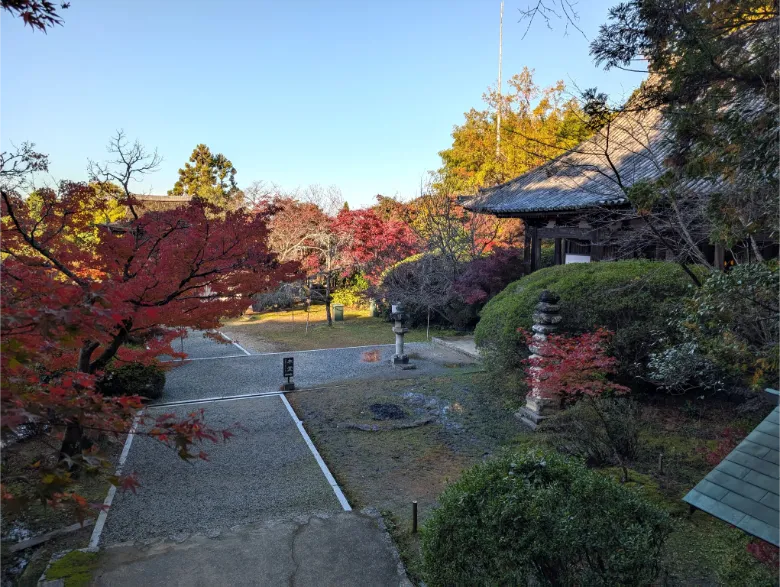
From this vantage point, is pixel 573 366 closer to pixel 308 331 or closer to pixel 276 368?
pixel 276 368

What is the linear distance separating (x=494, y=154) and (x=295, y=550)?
22192 millimetres

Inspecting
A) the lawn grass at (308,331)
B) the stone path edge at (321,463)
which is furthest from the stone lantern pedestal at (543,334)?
the lawn grass at (308,331)

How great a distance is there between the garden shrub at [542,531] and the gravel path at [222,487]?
97.2 inches

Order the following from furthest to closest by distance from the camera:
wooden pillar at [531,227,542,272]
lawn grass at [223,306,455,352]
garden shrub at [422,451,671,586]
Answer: lawn grass at [223,306,455,352], wooden pillar at [531,227,542,272], garden shrub at [422,451,671,586]

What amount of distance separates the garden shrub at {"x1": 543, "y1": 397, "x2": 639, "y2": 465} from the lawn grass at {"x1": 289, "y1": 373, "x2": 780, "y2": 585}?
19cm

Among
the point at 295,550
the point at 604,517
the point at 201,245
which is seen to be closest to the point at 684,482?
the point at 604,517

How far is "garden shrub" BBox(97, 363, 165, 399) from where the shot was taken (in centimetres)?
956

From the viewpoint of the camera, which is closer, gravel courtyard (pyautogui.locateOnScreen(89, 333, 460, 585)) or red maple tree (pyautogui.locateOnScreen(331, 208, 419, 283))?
gravel courtyard (pyautogui.locateOnScreen(89, 333, 460, 585))

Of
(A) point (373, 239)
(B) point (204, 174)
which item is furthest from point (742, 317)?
(B) point (204, 174)

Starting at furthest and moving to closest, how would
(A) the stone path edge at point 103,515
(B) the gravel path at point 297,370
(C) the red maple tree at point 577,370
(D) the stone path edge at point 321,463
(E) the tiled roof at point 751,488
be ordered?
(B) the gravel path at point 297,370 < (C) the red maple tree at point 577,370 < (D) the stone path edge at point 321,463 < (A) the stone path edge at point 103,515 < (E) the tiled roof at point 751,488

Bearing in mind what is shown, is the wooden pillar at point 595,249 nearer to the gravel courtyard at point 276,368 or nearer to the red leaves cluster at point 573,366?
the red leaves cluster at point 573,366

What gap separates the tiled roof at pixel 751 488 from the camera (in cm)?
311

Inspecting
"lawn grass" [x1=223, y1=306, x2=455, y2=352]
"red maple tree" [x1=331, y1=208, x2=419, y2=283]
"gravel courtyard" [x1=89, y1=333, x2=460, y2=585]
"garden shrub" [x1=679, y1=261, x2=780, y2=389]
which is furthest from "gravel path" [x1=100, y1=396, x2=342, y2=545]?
"red maple tree" [x1=331, y1=208, x2=419, y2=283]

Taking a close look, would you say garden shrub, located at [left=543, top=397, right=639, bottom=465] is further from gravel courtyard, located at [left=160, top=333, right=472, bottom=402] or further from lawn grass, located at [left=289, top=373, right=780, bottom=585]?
gravel courtyard, located at [left=160, top=333, right=472, bottom=402]
